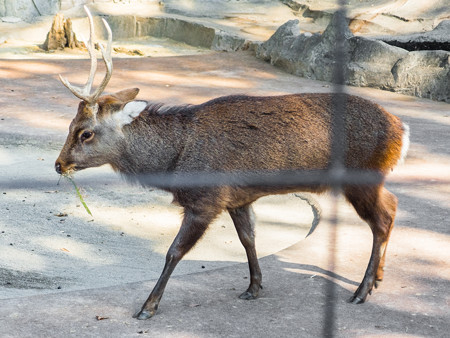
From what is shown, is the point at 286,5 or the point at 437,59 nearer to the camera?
the point at 437,59

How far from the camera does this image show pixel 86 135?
383 cm

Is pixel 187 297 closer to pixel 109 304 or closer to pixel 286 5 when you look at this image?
pixel 109 304

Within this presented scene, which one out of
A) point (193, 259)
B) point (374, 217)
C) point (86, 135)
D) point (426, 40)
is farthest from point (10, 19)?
point (374, 217)

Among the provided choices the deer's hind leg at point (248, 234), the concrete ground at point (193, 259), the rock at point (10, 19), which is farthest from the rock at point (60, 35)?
the deer's hind leg at point (248, 234)

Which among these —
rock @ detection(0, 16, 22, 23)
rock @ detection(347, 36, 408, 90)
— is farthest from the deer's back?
rock @ detection(0, 16, 22, 23)

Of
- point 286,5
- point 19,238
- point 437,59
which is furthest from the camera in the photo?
point 286,5

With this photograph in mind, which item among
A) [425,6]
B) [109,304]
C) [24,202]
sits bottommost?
[24,202]

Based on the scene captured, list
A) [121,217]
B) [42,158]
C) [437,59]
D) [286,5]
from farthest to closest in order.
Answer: [286,5]
[437,59]
[42,158]
[121,217]

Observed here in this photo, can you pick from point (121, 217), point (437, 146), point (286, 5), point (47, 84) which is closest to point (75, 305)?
point (121, 217)

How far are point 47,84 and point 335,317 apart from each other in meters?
6.94

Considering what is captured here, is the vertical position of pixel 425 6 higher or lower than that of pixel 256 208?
higher

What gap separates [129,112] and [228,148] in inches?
21.5

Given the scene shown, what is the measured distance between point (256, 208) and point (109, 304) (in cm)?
247

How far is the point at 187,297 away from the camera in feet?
12.7
